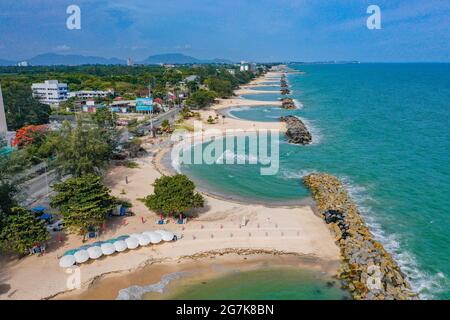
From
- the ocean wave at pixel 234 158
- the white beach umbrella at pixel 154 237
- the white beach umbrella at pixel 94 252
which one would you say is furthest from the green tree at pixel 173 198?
the ocean wave at pixel 234 158

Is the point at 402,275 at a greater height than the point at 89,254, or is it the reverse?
the point at 89,254

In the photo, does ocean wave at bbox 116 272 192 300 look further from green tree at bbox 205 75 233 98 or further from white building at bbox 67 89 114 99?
green tree at bbox 205 75 233 98

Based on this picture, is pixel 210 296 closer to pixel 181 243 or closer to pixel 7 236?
pixel 181 243

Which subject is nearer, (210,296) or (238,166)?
(210,296)

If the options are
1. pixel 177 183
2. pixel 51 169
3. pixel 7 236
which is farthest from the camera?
pixel 51 169

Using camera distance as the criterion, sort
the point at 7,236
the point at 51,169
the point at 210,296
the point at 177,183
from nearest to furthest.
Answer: the point at 210,296, the point at 7,236, the point at 177,183, the point at 51,169

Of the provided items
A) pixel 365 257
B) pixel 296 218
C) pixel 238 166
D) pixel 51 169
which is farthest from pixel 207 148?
pixel 365 257

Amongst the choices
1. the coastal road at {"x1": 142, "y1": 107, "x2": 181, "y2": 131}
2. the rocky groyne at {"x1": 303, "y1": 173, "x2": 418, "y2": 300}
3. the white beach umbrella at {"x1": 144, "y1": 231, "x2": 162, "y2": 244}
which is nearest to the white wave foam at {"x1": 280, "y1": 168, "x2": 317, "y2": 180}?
the rocky groyne at {"x1": 303, "y1": 173, "x2": 418, "y2": 300}
